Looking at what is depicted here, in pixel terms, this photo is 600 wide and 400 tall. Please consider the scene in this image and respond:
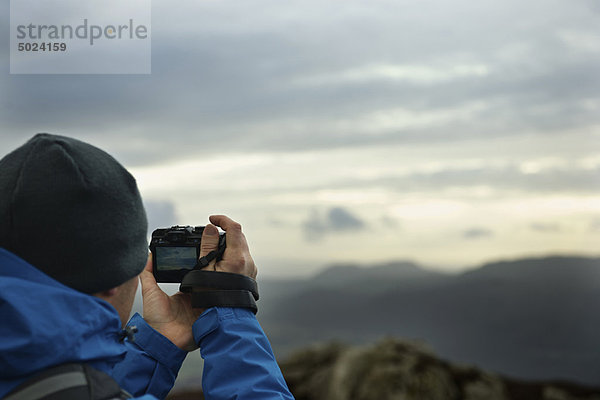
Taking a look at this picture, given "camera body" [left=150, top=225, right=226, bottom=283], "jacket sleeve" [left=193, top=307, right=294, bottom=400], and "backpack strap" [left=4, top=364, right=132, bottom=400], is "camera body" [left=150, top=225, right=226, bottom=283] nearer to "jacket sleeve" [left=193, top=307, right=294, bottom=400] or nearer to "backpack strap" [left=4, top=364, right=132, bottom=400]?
"jacket sleeve" [left=193, top=307, right=294, bottom=400]

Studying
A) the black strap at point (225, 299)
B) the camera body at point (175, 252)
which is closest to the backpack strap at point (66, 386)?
the black strap at point (225, 299)

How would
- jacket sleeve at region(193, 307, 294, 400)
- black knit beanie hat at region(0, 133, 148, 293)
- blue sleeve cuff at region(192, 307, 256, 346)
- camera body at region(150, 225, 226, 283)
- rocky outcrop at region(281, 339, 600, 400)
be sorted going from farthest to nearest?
1. rocky outcrop at region(281, 339, 600, 400)
2. camera body at region(150, 225, 226, 283)
3. blue sleeve cuff at region(192, 307, 256, 346)
4. jacket sleeve at region(193, 307, 294, 400)
5. black knit beanie hat at region(0, 133, 148, 293)

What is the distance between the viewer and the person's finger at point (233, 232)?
2.14 m

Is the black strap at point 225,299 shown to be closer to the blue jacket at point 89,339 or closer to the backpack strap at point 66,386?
the blue jacket at point 89,339

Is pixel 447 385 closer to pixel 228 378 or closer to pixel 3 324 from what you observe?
pixel 228 378

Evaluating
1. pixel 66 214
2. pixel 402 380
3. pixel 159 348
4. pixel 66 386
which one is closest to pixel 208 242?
pixel 159 348

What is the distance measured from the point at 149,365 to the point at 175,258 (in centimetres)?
41

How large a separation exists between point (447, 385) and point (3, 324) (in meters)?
5.15

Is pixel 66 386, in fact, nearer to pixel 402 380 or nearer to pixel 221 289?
pixel 221 289

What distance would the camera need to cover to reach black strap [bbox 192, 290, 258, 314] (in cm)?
201

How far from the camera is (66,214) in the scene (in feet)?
4.70

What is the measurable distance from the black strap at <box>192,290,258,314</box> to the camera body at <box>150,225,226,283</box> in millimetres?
231

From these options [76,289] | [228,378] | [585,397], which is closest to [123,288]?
[76,289]

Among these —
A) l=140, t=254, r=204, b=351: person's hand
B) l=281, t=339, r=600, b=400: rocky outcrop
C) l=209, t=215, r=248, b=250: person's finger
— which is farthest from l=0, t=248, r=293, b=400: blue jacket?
l=281, t=339, r=600, b=400: rocky outcrop
